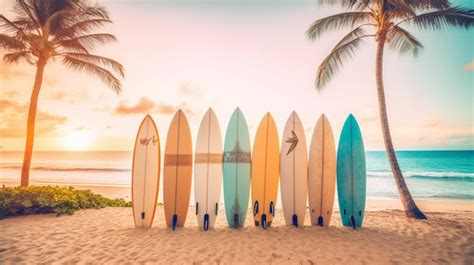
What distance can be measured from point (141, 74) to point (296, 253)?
22.9 feet

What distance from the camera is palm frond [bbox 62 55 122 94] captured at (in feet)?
22.9

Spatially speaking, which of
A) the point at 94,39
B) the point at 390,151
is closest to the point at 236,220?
the point at 390,151

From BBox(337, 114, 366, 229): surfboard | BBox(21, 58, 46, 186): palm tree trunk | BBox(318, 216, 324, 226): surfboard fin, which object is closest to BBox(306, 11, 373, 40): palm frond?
BBox(337, 114, 366, 229): surfboard

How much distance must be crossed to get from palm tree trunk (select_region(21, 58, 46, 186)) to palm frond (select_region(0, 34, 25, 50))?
52 cm

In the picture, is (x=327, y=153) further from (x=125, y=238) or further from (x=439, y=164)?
(x=439, y=164)

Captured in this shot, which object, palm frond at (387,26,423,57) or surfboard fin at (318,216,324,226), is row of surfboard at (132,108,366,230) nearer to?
surfboard fin at (318,216,324,226)

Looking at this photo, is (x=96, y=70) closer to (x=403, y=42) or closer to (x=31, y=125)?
(x=31, y=125)

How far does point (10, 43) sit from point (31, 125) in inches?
79.5

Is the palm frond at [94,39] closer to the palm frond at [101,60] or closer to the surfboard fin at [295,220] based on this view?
the palm frond at [101,60]

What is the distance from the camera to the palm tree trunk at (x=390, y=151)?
15.7 feet

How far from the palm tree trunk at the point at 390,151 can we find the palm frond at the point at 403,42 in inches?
26.8

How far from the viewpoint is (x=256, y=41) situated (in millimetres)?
5766

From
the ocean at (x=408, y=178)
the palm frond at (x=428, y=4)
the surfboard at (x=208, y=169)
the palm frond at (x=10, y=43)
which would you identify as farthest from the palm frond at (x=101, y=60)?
the palm frond at (x=428, y=4)

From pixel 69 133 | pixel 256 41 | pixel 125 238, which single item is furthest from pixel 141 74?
pixel 69 133
